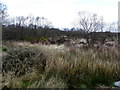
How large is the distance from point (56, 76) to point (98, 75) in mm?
1220

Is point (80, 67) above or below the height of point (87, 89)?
above

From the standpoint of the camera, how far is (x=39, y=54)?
7.11 metres

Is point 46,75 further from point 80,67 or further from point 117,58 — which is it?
point 117,58

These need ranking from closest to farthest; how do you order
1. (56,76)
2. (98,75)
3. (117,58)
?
1. (56,76)
2. (98,75)
3. (117,58)

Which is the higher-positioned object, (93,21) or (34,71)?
(93,21)

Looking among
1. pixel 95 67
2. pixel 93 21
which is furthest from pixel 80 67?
pixel 93 21

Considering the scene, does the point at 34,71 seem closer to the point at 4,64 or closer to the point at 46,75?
the point at 46,75

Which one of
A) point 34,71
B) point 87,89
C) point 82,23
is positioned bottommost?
point 87,89

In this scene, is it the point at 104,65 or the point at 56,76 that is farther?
the point at 104,65

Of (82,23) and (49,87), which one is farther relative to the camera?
(82,23)

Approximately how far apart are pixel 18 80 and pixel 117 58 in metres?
3.85

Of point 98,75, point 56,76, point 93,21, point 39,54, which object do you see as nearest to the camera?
point 56,76

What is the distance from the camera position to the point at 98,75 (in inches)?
248

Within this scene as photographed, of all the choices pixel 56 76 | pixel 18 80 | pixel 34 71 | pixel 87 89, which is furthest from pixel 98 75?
pixel 18 80
